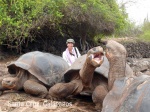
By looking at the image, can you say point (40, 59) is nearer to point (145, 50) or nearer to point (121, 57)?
point (121, 57)

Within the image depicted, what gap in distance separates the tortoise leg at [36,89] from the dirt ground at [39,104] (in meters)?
0.08

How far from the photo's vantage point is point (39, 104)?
364 cm

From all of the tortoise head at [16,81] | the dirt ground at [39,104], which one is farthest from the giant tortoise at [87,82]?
the tortoise head at [16,81]

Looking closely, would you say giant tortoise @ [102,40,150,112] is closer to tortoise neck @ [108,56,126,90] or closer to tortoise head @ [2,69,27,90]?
tortoise neck @ [108,56,126,90]

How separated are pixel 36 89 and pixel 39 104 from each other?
1.51 feet

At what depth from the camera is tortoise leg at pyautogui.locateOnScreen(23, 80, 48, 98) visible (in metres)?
4.07

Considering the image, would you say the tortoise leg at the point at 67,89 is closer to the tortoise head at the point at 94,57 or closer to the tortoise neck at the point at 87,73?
the tortoise neck at the point at 87,73

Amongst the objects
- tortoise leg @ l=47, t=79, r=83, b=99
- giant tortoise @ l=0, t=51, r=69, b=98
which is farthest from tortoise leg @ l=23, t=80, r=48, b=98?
tortoise leg @ l=47, t=79, r=83, b=99

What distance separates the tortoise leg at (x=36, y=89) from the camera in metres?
4.07

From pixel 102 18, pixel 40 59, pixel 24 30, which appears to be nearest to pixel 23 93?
pixel 40 59

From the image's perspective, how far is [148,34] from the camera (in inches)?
685

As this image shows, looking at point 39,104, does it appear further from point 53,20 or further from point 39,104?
point 53,20

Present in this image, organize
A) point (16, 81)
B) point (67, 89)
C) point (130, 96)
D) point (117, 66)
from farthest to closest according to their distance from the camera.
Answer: point (16, 81), point (67, 89), point (117, 66), point (130, 96)

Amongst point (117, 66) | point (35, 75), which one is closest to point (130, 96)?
point (117, 66)
